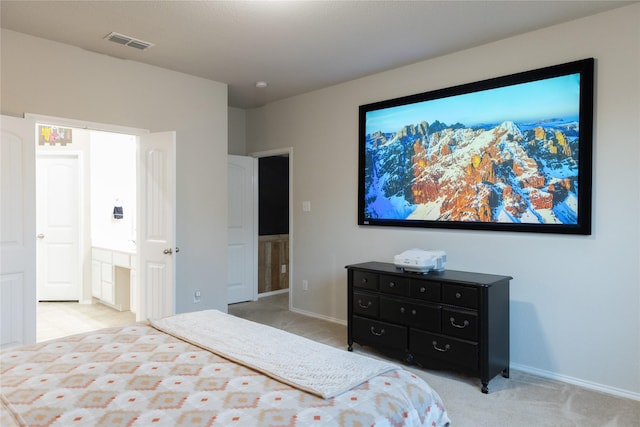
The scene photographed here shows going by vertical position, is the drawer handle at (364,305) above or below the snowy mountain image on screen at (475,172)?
below

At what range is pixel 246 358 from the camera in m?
1.87

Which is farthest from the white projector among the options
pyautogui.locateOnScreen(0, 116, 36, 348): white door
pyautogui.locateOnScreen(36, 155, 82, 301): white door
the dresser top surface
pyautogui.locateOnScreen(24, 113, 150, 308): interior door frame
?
pyautogui.locateOnScreen(36, 155, 82, 301): white door

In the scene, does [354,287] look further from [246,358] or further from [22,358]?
[22,358]

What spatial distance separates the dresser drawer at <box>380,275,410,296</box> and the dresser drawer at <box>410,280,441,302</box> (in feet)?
0.19

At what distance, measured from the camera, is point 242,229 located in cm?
577

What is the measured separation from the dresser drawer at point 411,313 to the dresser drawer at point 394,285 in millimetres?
72

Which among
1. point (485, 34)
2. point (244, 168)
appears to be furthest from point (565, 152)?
point (244, 168)

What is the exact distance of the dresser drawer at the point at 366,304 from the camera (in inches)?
142

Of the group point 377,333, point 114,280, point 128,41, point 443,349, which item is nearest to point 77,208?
point 114,280

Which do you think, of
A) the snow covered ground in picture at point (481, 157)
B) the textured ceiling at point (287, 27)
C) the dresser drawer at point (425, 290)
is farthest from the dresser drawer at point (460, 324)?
the textured ceiling at point (287, 27)

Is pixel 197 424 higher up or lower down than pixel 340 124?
lower down

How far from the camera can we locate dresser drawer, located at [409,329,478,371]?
3004 mm

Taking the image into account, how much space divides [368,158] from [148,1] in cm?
239

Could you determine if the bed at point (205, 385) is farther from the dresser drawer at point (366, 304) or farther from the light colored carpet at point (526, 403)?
the dresser drawer at point (366, 304)
